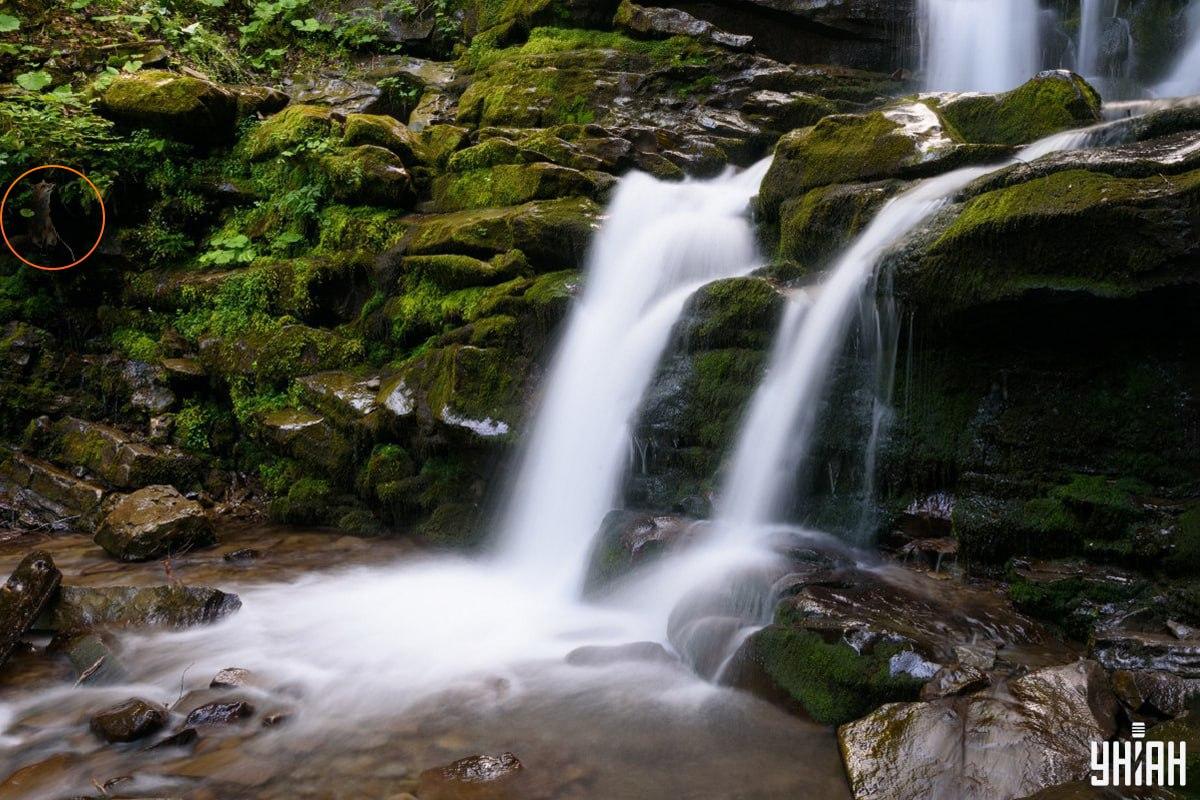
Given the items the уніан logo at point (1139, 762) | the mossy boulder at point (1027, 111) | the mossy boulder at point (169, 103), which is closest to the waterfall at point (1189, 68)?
the mossy boulder at point (1027, 111)

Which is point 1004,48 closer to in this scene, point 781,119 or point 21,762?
point 781,119

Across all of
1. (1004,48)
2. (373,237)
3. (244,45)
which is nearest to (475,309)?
(373,237)

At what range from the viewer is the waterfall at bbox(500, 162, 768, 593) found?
19.9ft

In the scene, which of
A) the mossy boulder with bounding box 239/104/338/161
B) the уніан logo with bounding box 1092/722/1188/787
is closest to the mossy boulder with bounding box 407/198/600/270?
the mossy boulder with bounding box 239/104/338/161

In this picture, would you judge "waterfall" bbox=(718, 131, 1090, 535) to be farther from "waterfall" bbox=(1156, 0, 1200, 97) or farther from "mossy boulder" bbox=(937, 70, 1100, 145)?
"waterfall" bbox=(1156, 0, 1200, 97)

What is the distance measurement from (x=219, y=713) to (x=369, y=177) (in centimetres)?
630

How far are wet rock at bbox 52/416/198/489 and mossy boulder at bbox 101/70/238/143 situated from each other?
3.77 meters

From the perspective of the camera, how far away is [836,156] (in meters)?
6.53

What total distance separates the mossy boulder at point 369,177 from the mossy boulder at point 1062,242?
5.95 metres

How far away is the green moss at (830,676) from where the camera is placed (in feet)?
10.8

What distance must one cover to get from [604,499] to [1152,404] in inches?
146

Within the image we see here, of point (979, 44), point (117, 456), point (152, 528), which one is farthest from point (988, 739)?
point (979, 44)

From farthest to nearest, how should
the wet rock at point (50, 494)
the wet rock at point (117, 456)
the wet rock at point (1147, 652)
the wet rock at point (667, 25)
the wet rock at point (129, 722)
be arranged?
1. the wet rock at point (667, 25)
2. the wet rock at point (117, 456)
3. the wet rock at point (50, 494)
4. the wet rock at point (129, 722)
5. the wet rock at point (1147, 652)

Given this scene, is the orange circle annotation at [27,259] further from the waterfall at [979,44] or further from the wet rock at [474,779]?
the waterfall at [979,44]
